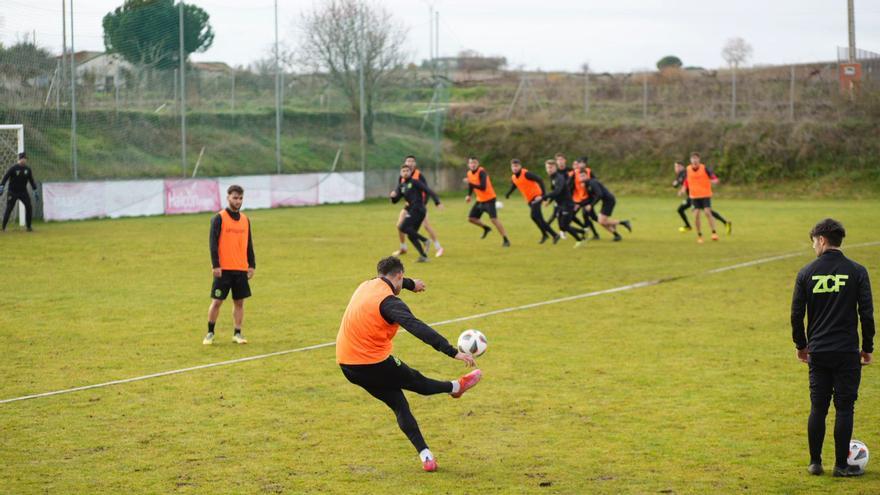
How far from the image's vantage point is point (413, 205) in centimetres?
2436

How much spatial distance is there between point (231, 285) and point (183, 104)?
28.8 m

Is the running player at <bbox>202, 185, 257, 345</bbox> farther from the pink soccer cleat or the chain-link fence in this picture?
the chain-link fence

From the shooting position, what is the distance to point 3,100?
114 ft

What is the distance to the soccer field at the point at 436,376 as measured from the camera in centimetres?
900

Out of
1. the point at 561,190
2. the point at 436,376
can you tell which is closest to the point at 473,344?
the point at 436,376

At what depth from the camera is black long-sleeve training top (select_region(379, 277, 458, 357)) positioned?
8.75 meters

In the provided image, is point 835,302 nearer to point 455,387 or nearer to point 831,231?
point 831,231

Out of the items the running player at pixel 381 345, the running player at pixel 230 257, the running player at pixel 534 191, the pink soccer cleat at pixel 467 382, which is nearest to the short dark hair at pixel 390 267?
the running player at pixel 381 345

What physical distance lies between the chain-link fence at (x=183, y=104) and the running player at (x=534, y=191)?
1682cm

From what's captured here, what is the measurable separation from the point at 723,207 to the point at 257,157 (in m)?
20.0

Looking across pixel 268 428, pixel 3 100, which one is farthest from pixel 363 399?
pixel 3 100

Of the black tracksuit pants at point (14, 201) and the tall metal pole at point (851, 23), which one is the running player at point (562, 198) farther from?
the tall metal pole at point (851, 23)

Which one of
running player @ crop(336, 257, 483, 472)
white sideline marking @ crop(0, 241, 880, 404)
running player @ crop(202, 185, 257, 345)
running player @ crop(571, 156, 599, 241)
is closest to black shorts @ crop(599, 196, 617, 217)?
running player @ crop(571, 156, 599, 241)

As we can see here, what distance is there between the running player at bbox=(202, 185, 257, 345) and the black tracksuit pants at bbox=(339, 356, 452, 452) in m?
5.72
